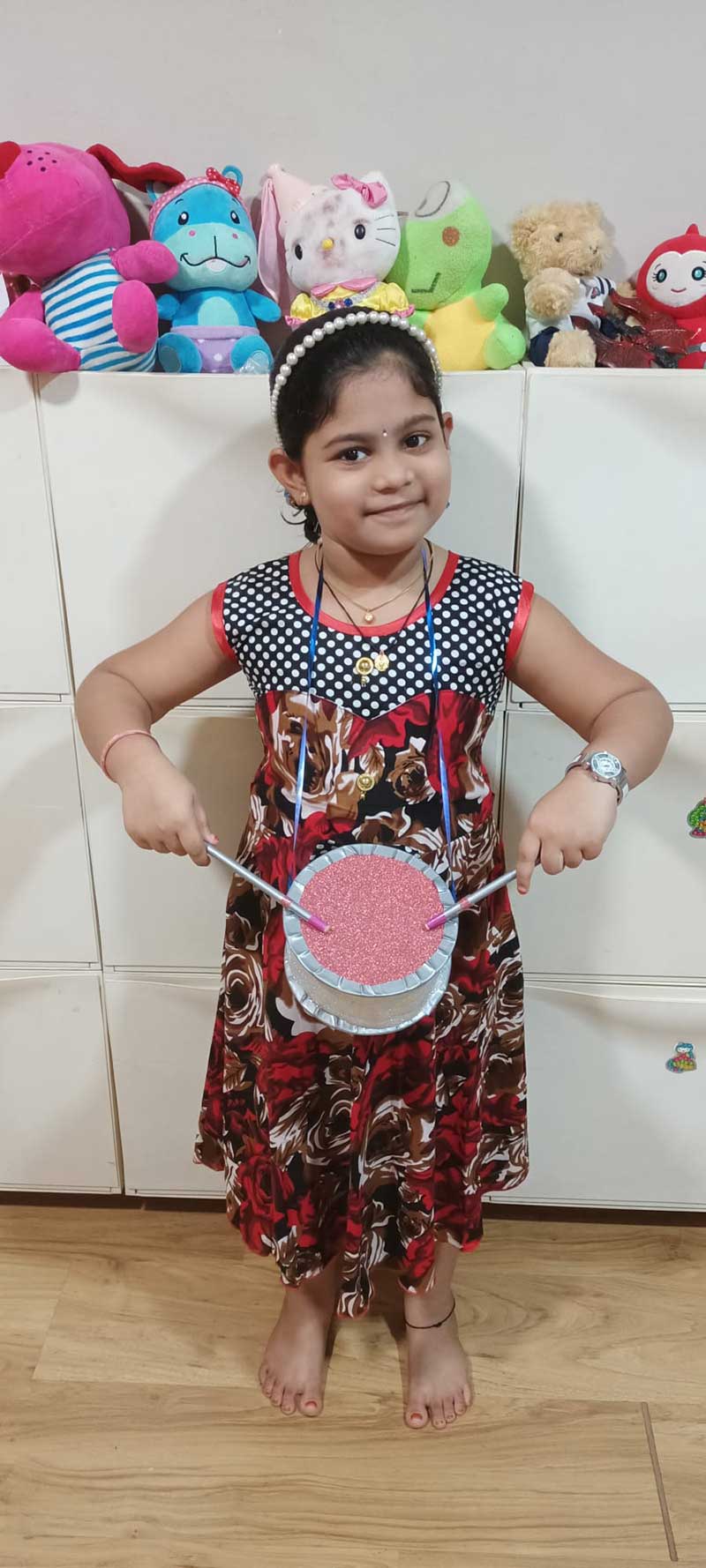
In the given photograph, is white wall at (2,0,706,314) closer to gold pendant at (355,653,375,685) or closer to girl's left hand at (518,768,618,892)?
gold pendant at (355,653,375,685)

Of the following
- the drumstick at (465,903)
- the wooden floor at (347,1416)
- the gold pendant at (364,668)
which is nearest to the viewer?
the drumstick at (465,903)

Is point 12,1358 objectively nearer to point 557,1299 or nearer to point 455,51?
point 557,1299

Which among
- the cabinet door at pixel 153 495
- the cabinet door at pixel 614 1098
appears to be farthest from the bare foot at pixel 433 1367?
the cabinet door at pixel 153 495

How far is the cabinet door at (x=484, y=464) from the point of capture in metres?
0.98

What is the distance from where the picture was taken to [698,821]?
1.12 meters

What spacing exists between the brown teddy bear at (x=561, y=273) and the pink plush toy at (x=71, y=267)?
1.14ft

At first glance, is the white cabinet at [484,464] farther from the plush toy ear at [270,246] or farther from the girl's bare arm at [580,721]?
the plush toy ear at [270,246]

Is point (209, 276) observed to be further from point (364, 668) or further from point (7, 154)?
point (364, 668)

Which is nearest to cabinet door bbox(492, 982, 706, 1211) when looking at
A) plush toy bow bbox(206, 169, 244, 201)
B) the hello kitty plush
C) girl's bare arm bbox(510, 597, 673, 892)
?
girl's bare arm bbox(510, 597, 673, 892)

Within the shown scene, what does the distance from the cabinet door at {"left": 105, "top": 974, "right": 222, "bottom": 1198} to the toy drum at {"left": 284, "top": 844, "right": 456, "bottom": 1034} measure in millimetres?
445

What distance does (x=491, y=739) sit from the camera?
1.10 metres

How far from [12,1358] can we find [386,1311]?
0.41 m

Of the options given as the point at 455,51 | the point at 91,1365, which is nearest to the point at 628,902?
the point at 91,1365

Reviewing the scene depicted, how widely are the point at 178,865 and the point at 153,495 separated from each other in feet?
1.29
